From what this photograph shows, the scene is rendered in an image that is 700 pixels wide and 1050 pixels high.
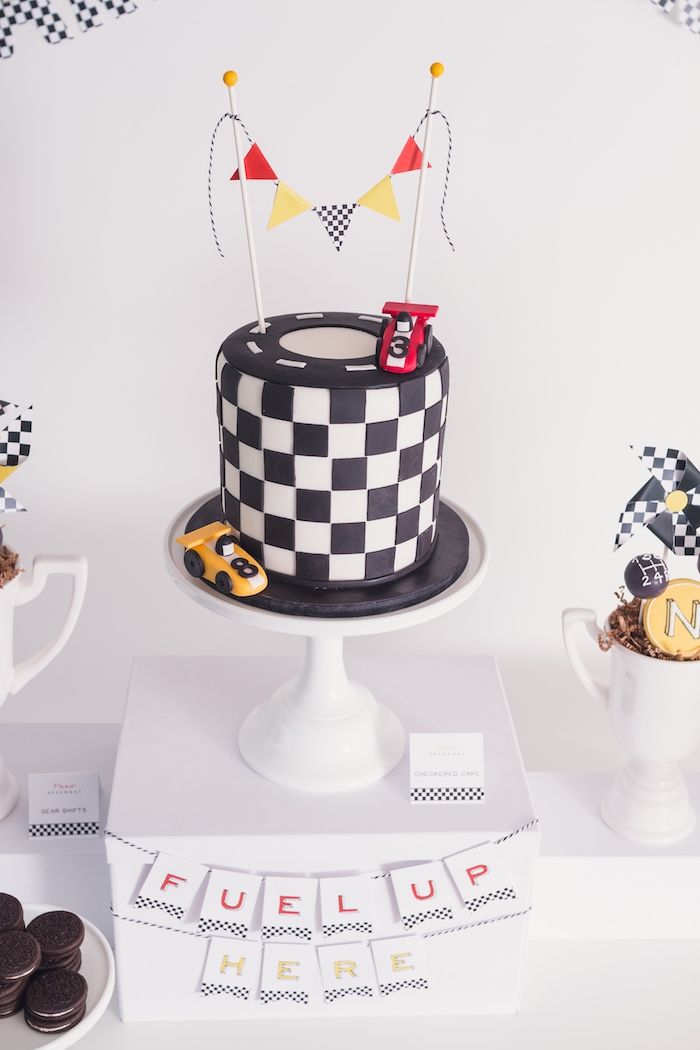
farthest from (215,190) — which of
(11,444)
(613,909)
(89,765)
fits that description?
(613,909)

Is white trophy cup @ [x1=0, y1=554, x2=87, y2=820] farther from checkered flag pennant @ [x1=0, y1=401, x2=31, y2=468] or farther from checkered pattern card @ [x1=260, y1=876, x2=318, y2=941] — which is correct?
checkered pattern card @ [x1=260, y1=876, x2=318, y2=941]

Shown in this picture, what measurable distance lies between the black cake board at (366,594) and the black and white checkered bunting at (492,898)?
37 centimetres

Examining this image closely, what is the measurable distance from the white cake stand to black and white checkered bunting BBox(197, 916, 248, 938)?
0.18 m

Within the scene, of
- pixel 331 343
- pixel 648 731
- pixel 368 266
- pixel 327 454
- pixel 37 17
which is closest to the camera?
pixel 327 454

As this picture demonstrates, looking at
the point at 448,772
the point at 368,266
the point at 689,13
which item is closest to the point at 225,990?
the point at 448,772

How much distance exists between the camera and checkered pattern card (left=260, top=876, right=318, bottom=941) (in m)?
1.39

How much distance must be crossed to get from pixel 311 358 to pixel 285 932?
2.24ft

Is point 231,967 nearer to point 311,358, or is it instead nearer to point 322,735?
point 322,735

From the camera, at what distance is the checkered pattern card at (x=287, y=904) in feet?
4.56

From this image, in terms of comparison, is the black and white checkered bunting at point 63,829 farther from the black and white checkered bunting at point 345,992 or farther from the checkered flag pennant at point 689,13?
the checkered flag pennant at point 689,13

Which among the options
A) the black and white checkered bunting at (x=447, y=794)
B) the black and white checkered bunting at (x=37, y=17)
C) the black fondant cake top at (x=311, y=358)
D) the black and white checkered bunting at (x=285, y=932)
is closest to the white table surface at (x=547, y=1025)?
the black and white checkered bunting at (x=285, y=932)

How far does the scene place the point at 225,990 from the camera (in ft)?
4.73

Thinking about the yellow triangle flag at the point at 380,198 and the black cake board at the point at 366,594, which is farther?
the yellow triangle flag at the point at 380,198

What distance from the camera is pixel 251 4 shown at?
1666mm
